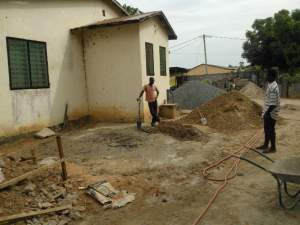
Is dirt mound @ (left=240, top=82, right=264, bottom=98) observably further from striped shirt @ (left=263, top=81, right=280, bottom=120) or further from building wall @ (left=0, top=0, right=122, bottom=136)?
striped shirt @ (left=263, top=81, right=280, bottom=120)

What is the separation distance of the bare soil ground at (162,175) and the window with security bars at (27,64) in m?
1.76

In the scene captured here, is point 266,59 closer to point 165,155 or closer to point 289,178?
point 165,155

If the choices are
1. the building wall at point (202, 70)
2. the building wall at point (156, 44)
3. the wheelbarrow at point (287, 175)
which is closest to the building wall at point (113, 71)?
the building wall at point (156, 44)

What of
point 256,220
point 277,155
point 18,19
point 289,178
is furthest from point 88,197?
point 18,19

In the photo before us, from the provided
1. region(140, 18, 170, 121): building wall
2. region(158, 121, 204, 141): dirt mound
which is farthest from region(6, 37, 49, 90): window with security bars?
region(158, 121, 204, 141): dirt mound

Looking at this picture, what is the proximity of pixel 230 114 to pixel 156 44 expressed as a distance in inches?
172

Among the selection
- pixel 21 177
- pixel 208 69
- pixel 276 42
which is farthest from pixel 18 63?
pixel 208 69

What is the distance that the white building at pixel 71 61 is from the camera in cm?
1084

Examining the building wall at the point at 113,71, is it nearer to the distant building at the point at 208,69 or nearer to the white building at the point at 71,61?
the white building at the point at 71,61

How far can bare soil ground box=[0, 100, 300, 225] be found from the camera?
5512 mm

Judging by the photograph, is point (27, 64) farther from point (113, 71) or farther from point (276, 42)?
point (276, 42)

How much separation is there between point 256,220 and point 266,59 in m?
33.1

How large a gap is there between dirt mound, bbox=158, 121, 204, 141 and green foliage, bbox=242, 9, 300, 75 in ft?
80.1

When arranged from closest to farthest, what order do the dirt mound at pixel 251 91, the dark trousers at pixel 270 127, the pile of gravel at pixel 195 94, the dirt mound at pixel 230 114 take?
the dark trousers at pixel 270 127
the dirt mound at pixel 230 114
the pile of gravel at pixel 195 94
the dirt mound at pixel 251 91
